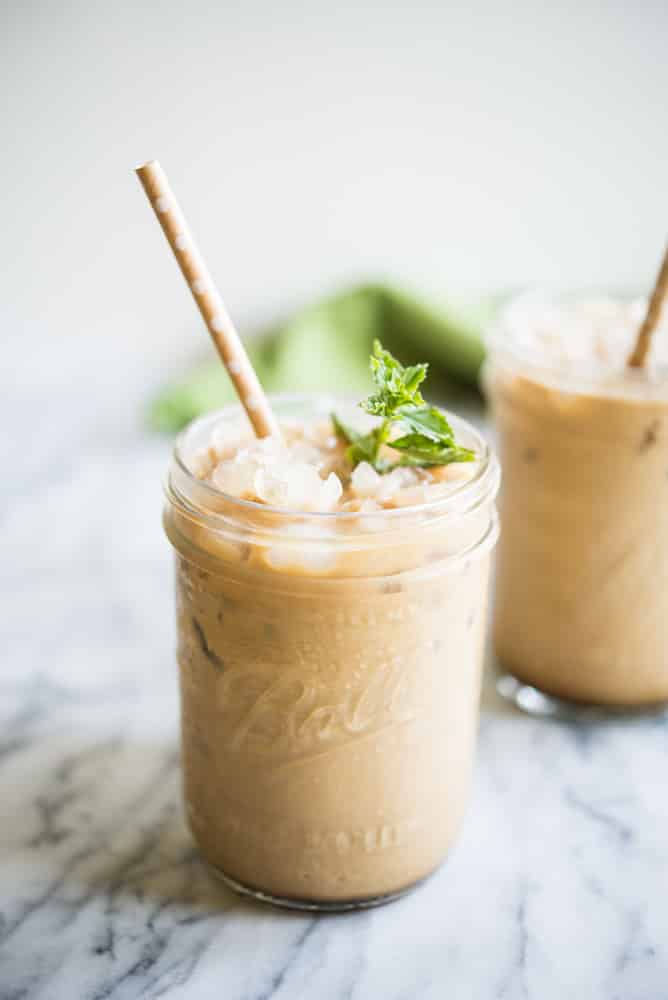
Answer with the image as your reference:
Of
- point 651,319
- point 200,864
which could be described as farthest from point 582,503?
point 200,864

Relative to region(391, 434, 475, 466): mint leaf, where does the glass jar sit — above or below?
below

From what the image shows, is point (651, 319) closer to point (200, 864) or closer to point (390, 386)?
point (390, 386)

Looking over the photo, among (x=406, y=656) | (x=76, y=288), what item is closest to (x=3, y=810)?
(x=406, y=656)

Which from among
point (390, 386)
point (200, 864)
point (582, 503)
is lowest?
point (200, 864)

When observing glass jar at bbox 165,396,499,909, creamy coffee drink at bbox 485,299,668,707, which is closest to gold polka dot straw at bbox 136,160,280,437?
glass jar at bbox 165,396,499,909

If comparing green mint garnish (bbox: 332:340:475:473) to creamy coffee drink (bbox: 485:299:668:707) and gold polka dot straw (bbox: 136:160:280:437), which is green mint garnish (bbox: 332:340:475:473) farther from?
creamy coffee drink (bbox: 485:299:668:707)

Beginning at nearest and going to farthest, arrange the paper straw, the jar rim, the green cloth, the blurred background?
the jar rim
the paper straw
the blurred background
the green cloth

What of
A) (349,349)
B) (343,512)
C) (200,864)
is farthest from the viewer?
(349,349)

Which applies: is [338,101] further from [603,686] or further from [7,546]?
[603,686]
